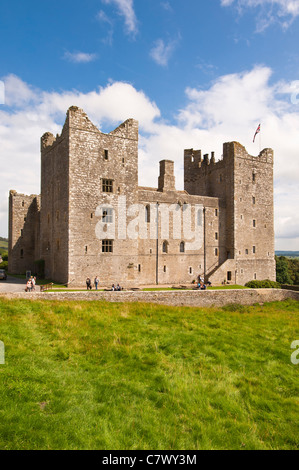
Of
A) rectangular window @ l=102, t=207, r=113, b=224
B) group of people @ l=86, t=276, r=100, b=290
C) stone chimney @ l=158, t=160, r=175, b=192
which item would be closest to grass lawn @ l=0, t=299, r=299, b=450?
group of people @ l=86, t=276, r=100, b=290

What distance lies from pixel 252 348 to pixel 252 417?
215 inches

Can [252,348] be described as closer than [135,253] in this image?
Yes

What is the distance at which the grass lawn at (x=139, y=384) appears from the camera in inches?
254

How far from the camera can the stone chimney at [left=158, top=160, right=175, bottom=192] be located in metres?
31.7

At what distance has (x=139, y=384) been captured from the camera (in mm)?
8781

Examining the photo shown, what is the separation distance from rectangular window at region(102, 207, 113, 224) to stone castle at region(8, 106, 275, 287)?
0.28 ft

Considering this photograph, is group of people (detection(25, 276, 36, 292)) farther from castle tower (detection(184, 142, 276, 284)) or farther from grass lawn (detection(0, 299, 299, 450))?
castle tower (detection(184, 142, 276, 284))

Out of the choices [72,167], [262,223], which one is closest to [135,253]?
[72,167]

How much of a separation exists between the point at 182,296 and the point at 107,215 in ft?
31.4

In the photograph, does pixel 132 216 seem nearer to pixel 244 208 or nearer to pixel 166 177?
pixel 166 177

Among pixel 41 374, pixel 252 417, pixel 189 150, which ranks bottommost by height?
pixel 252 417

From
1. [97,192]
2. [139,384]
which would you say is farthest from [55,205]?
[139,384]
